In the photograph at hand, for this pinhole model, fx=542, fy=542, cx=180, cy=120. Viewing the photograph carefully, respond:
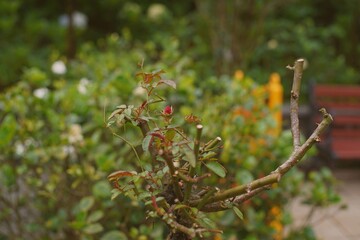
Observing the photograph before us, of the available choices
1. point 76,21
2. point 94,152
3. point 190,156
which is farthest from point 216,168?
point 76,21

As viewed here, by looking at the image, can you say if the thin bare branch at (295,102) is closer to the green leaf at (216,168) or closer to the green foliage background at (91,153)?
the green leaf at (216,168)

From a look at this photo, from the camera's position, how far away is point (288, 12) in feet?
25.8

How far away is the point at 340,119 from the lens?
5.51 meters

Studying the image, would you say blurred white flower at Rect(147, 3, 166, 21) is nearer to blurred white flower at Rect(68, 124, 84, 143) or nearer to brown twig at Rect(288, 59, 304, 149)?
blurred white flower at Rect(68, 124, 84, 143)

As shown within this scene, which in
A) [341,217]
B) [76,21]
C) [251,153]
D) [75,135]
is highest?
[76,21]

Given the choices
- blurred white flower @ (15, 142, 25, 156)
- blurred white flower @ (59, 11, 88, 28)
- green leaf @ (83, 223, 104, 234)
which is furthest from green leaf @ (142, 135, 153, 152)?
blurred white flower @ (59, 11, 88, 28)

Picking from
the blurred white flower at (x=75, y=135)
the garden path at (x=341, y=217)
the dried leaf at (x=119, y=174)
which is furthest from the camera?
the garden path at (x=341, y=217)

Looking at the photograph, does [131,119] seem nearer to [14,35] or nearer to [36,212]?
[36,212]

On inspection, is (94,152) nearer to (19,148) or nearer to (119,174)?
(19,148)

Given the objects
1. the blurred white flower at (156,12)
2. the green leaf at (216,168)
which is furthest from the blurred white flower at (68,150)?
the blurred white flower at (156,12)

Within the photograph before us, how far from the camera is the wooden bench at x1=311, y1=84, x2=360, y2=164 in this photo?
17.3 ft

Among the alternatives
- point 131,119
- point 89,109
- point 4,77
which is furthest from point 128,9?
point 131,119

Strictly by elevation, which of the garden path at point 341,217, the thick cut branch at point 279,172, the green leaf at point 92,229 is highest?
the thick cut branch at point 279,172

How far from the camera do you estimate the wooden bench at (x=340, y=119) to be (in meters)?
5.26
